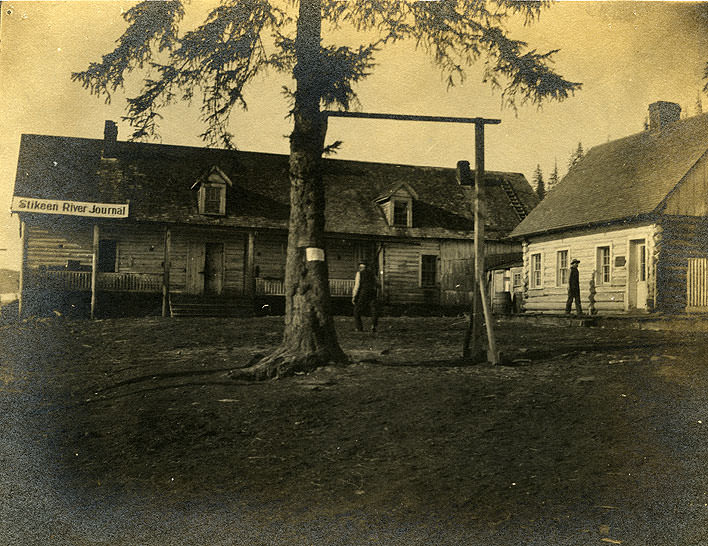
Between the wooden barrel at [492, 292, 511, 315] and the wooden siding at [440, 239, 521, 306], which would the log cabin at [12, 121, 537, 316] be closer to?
the wooden siding at [440, 239, 521, 306]

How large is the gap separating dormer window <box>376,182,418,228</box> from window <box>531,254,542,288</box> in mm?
4838

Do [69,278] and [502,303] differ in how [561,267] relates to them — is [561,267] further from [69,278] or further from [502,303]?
[69,278]

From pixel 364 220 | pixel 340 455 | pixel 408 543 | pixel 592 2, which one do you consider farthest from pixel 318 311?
pixel 364 220

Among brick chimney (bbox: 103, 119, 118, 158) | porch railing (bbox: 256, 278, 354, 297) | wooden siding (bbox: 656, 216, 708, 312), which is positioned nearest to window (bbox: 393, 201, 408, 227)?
porch railing (bbox: 256, 278, 354, 297)

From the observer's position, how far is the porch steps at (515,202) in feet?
71.6

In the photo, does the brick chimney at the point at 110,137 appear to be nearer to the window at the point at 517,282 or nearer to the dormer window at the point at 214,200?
the dormer window at the point at 214,200

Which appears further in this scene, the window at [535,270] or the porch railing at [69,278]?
the window at [535,270]

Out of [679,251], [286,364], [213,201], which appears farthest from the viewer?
[213,201]

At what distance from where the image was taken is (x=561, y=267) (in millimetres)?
16984

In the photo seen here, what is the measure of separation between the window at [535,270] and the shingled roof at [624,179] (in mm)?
987

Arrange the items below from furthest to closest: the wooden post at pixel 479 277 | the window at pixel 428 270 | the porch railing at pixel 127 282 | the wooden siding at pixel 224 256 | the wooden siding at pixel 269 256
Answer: the window at pixel 428 270, the wooden siding at pixel 269 256, the wooden siding at pixel 224 256, the porch railing at pixel 127 282, the wooden post at pixel 479 277

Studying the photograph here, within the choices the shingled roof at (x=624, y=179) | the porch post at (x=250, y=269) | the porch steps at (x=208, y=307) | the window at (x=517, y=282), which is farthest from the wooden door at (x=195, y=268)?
the window at (x=517, y=282)

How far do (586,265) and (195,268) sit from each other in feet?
41.3

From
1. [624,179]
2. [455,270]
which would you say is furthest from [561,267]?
[624,179]
